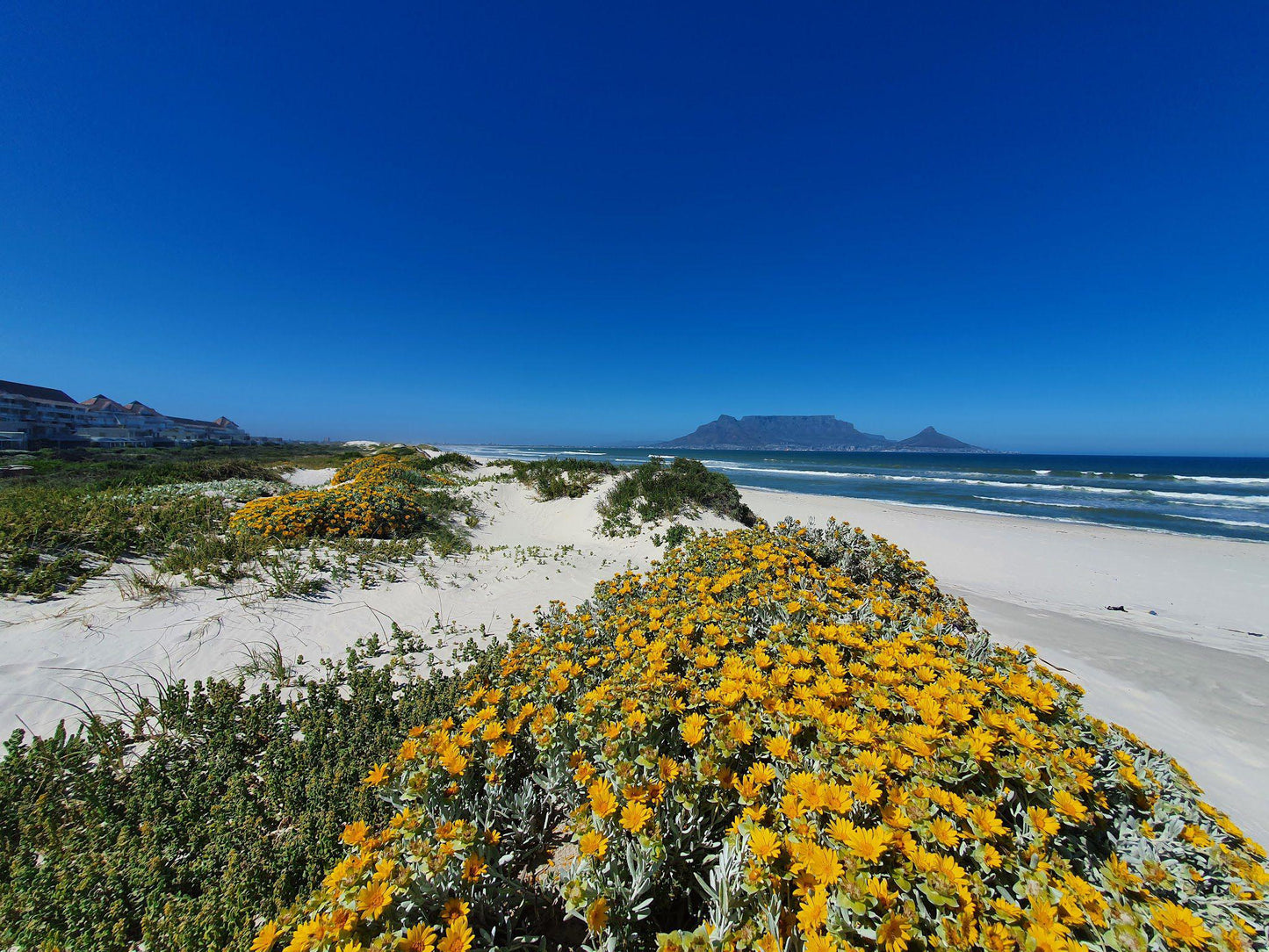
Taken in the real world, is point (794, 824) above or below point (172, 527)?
above

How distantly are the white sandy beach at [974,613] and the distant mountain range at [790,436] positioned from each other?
12795 cm

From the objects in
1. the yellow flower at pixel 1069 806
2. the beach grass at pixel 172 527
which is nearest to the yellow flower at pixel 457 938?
the yellow flower at pixel 1069 806

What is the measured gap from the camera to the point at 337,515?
8.51 meters

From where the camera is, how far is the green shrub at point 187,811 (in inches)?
75.4

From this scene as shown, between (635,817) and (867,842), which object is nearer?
(867,842)

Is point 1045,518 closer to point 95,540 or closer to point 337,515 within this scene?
point 337,515

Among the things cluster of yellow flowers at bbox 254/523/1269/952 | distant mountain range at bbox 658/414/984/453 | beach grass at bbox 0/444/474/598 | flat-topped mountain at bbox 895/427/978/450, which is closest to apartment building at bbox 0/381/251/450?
beach grass at bbox 0/444/474/598

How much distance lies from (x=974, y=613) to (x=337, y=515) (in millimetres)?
11396

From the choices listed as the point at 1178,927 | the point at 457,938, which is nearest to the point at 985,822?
the point at 1178,927

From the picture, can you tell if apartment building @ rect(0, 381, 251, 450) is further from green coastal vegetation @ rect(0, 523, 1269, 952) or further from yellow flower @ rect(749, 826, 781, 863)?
yellow flower @ rect(749, 826, 781, 863)

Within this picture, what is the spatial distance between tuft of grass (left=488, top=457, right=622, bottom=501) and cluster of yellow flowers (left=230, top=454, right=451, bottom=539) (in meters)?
4.83

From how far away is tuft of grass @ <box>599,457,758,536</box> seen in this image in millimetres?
11289

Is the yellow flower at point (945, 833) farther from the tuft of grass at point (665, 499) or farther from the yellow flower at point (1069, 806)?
the tuft of grass at point (665, 499)

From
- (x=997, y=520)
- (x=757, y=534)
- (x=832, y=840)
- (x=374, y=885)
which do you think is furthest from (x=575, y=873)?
(x=997, y=520)
